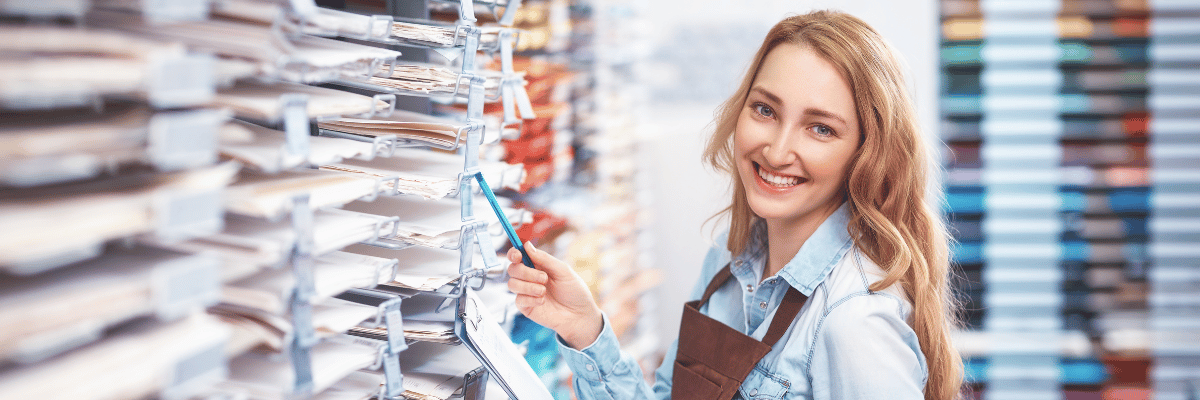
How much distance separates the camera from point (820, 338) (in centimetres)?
123

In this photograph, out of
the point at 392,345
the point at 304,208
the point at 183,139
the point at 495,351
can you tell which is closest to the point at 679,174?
the point at 495,351

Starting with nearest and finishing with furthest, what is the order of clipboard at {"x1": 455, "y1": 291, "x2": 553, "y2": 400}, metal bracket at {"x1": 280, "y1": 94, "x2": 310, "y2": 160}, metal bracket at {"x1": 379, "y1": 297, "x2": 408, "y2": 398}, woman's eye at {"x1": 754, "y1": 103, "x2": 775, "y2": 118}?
metal bracket at {"x1": 280, "y1": 94, "x2": 310, "y2": 160}
metal bracket at {"x1": 379, "y1": 297, "x2": 408, "y2": 398}
clipboard at {"x1": 455, "y1": 291, "x2": 553, "y2": 400}
woman's eye at {"x1": 754, "y1": 103, "x2": 775, "y2": 118}

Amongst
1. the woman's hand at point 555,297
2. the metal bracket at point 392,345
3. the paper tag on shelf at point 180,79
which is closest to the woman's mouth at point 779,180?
the woman's hand at point 555,297

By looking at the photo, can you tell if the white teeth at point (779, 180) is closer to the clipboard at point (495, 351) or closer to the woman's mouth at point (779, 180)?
the woman's mouth at point (779, 180)

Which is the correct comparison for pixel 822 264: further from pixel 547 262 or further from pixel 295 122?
pixel 295 122

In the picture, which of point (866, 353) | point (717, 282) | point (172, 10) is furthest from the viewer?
point (717, 282)

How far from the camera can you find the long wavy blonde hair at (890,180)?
4.11 feet

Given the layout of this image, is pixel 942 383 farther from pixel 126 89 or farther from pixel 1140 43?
pixel 1140 43

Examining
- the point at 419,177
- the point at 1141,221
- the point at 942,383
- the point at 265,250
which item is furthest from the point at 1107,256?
the point at 265,250

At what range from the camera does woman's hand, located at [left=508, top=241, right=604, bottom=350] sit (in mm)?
1219

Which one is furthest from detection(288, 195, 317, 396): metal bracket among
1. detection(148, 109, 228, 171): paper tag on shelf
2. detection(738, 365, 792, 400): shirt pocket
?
detection(738, 365, 792, 400): shirt pocket

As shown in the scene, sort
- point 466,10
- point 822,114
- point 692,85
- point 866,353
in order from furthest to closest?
point 692,85 → point 822,114 → point 866,353 → point 466,10

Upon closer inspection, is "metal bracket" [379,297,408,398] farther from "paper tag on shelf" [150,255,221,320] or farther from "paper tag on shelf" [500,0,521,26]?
"paper tag on shelf" [500,0,521,26]

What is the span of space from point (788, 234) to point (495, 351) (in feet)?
2.12
